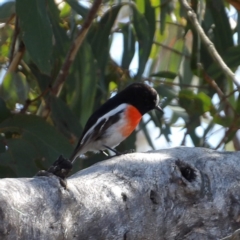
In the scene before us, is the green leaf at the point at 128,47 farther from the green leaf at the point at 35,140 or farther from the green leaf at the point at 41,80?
the green leaf at the point at 35,140

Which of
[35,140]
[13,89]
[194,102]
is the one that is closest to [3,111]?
[35,140]

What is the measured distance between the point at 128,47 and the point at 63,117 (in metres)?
0.58

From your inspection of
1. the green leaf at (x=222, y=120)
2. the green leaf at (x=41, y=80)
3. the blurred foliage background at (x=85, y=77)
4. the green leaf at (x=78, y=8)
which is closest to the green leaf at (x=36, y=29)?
the blurred foliage background at (x=85, y=77)

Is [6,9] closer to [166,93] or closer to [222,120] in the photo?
[166,93]

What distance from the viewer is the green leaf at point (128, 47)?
12.0ft

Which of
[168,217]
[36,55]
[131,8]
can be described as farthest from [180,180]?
[131,8]

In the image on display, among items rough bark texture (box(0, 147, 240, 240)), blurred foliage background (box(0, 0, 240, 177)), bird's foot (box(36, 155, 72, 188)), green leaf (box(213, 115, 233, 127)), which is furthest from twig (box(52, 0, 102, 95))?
bird's foot (box(36, 155, 72, 188))

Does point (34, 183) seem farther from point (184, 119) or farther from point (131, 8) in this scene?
point (184, 119)

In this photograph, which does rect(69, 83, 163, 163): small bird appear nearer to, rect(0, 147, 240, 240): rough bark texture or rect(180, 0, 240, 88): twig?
rect(180, 0, 240, 88): twig

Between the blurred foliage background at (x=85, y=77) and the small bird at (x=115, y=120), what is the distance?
9cm

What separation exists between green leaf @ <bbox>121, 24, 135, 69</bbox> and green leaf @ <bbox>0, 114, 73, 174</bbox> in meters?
A: 0.77

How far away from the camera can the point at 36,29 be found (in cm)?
291

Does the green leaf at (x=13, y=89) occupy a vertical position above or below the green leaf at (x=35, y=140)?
above

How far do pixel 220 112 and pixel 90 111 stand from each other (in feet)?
2.15
